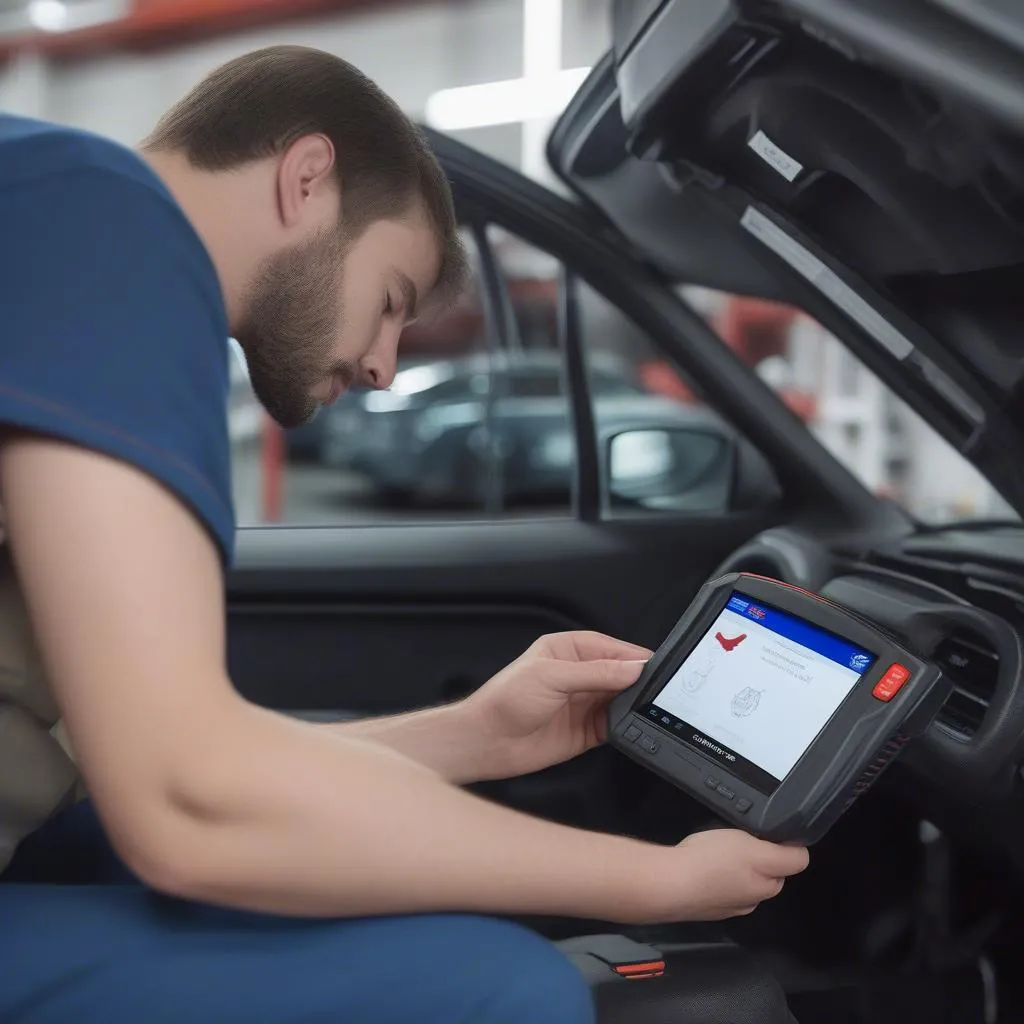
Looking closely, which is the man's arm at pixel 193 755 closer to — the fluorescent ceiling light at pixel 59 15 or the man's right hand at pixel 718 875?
the man's right hand at pixel 718 875

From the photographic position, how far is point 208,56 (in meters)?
8.98

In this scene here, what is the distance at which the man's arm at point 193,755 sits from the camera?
66 cm

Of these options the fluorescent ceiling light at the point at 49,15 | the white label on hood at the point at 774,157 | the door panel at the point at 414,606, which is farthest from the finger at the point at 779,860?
the fluorescent ceiling light at the point at 49,15

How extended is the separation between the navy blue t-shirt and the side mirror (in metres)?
1.32

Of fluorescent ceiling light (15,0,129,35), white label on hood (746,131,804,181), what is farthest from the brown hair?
fluorescent ceiling light (15,0,129,35)

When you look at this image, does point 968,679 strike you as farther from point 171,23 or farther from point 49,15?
point 49,15

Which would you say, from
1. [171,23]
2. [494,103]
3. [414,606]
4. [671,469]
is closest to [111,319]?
[414,606]

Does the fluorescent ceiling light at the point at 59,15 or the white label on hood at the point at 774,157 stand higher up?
the fluorescent ceiling light at the point at 59,15

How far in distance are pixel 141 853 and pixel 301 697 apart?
1.26 meters

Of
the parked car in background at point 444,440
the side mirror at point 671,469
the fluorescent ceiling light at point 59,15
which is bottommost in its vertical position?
the parked car in background at point 444,440

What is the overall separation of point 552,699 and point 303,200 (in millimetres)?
462

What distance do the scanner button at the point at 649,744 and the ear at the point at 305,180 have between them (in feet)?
1.65

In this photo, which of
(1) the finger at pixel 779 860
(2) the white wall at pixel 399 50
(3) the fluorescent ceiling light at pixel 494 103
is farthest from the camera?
(3) the fluorescent ceiling light at pixel 494 103

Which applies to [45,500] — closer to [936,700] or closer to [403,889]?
[403,889]
